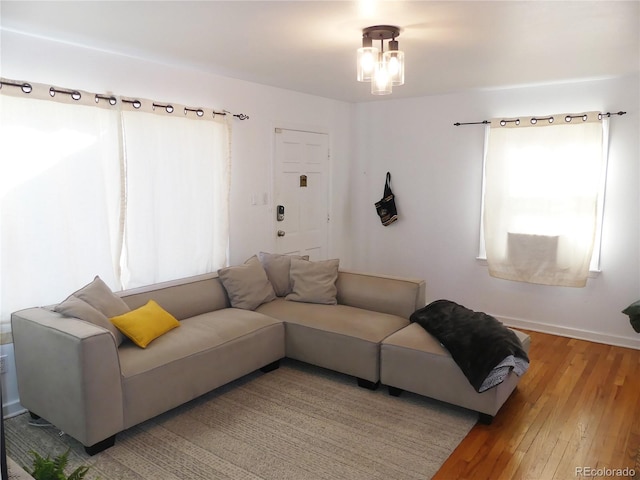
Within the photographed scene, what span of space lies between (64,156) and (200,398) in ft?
6.09

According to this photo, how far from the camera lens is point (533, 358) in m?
4.09

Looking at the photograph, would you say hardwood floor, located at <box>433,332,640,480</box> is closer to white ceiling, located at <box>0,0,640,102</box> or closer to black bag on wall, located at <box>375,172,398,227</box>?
black bag on wall, located at <box>375,172,398,227</box>

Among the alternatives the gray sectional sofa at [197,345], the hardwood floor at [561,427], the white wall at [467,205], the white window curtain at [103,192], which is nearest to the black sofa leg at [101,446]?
the gray sectional sofa at [197,345]

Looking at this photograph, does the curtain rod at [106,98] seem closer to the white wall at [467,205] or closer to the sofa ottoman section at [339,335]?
the sofa ottoman section at [339,335]

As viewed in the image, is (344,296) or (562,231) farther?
(562,231)

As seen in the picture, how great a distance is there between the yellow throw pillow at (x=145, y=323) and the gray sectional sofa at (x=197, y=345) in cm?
3

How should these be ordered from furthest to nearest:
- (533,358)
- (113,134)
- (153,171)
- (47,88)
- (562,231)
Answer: (562,231) → (533,358) → (153,171) → (113,134) → (47,88)

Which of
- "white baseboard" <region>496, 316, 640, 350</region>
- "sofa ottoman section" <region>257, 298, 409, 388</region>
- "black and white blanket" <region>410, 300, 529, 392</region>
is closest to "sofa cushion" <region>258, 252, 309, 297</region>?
"sofa ottoman section" <region>257, 298, 409, 388</region>

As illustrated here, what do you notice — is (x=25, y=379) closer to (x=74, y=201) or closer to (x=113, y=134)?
(x=74, y=201)

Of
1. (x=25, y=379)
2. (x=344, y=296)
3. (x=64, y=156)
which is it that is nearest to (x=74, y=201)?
(x=64, y=156)

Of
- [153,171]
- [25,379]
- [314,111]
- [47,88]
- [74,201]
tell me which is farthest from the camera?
[314,111]

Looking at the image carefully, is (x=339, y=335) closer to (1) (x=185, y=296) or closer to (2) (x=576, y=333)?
(1) (x=185, y=296)

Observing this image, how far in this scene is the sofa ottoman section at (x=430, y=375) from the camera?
2.96 meters

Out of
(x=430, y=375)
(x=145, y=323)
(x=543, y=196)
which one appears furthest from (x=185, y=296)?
(x=543, y=196)
